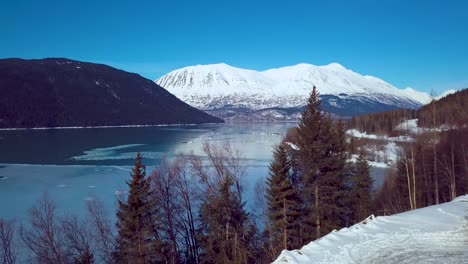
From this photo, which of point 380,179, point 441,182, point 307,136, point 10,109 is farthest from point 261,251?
point 10,109

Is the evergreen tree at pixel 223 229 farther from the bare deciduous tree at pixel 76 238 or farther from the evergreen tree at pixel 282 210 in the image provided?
the bare deciduous tree at pixel 76 238

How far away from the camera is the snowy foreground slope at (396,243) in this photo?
296 inches

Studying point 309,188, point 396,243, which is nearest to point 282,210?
point 309,188

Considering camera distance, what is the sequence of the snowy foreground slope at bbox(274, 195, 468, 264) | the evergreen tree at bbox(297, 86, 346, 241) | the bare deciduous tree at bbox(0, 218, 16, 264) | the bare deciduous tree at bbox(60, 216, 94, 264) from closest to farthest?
the snowy foreground slope at bbox(274, 195, 468, 264)
the evergreen tree at bbox(297, 86, 346, 241)
the bare deciduous tree at bbox(0, 218, 16, 264)
the bare deciduous tree at bbox(60, 216, 94, 264)

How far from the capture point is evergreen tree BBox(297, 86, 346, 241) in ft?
53.1

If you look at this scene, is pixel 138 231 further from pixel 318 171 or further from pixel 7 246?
pixel 318 171

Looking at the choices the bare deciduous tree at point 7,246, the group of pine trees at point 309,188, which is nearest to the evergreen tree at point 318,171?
the group of pine trees at point 309,188

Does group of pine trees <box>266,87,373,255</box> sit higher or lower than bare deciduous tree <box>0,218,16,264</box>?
higher

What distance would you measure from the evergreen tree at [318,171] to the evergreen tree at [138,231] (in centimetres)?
609

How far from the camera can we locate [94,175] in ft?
120

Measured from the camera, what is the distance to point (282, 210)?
49.3ft

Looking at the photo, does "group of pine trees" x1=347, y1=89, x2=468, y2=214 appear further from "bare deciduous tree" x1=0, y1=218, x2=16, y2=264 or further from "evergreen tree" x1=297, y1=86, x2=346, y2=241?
"bare deciduous tree" x1=0, y1=218, x2=16, y2=264

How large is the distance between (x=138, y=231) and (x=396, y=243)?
942 cm

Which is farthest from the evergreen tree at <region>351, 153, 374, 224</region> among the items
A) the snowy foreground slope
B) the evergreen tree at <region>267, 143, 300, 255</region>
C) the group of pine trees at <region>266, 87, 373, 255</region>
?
the snowy foreground slope
